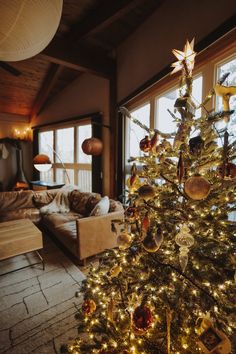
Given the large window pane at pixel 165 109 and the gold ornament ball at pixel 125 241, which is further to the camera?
the large window pane at pixel 165 109

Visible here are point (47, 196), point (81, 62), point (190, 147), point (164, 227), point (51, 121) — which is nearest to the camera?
→ point (190, 147)

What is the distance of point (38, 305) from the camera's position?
1.82 metres

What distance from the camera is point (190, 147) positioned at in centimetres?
97

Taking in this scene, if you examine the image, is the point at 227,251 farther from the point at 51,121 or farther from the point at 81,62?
the point at 51,121

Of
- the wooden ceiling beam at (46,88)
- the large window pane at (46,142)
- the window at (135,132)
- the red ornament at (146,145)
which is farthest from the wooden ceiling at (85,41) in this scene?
the red ornament at (146,145)

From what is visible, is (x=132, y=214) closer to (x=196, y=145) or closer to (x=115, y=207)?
(x=196, y=145)

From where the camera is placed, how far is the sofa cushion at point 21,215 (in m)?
3.36

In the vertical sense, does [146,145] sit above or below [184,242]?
above

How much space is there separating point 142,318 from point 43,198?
338 cm

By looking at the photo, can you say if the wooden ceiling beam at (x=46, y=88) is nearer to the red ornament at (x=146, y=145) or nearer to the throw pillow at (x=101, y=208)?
the throw pillow at (x=101, y=208)

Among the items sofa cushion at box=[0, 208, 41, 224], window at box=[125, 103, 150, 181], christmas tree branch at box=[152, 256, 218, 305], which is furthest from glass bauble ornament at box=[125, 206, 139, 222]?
sofa cushion at box=[0, 208, 41, 224]

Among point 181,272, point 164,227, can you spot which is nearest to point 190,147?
point 164,227

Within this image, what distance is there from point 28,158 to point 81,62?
13.5 ft

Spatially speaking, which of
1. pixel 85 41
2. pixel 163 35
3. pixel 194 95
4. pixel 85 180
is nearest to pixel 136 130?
pixel 194 95
